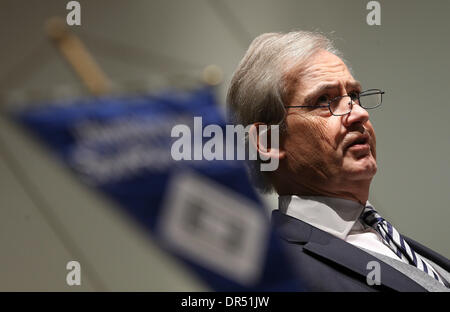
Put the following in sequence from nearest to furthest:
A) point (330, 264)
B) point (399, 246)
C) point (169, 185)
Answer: point (169, 185)
point (330, 264)
point (399, 246)

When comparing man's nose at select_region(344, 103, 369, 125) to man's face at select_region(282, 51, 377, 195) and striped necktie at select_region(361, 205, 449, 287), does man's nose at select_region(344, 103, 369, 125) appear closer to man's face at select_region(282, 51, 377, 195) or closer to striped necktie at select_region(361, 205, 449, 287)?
man's face at select_region(282, 51, 377, 195)

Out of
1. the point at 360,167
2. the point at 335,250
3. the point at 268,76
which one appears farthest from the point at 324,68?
the point at 335,250

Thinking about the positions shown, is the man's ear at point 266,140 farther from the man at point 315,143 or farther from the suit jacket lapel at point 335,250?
the suit jacket lapel at point 335,250

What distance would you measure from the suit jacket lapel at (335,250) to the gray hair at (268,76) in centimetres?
23

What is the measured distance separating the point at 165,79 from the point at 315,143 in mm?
491

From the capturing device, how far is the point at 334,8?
5.39ft

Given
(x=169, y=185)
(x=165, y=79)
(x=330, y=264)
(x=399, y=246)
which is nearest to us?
(x=169, y=185)

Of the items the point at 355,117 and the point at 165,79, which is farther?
the point at 355,117

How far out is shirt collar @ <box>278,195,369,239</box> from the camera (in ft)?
3.85

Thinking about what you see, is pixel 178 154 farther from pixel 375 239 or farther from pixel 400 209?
pixel 400 209

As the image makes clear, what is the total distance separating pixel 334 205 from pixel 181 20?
58 centimetres

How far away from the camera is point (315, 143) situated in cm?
121

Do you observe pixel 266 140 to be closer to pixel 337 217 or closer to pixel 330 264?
pixel 337 217
